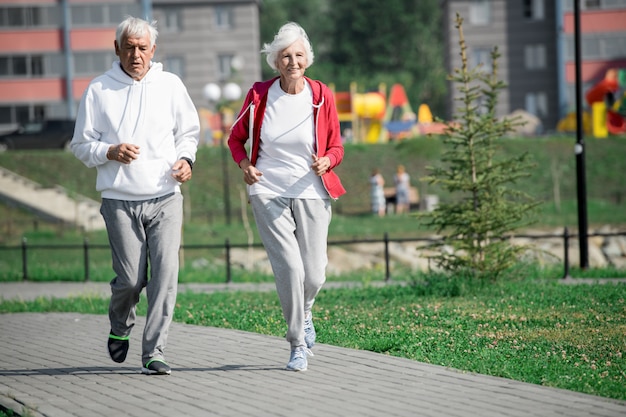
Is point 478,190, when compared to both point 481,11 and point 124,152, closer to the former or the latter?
Answer: point 124,152

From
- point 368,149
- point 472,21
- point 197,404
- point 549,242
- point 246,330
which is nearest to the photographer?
point 197,404

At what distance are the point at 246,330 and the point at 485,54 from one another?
161 feet

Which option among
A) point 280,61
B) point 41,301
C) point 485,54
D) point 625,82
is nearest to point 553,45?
point 485,54

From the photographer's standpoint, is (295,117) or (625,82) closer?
(295,117)

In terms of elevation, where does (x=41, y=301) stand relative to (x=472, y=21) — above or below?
below

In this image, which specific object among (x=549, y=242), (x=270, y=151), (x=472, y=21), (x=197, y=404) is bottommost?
(x=549, y=242)

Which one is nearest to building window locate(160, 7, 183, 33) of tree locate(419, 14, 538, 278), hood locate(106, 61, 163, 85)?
tree locate(419, 14, 538, 278)

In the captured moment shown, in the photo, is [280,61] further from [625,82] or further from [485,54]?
[485,54]

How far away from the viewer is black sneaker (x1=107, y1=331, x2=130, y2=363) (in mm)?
7301

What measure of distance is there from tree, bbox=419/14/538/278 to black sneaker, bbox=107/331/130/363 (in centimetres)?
554

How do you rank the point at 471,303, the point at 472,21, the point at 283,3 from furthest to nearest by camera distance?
the point at 283,3 → the point at 472,21 → the point at 471,303

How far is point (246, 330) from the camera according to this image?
9.46 meters

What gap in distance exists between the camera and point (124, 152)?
6.99 metres

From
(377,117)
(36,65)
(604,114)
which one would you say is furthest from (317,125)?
(36,65)
